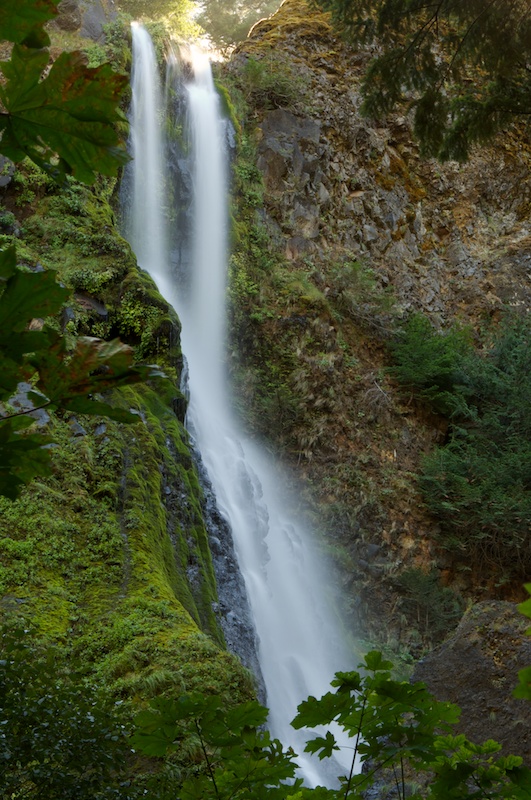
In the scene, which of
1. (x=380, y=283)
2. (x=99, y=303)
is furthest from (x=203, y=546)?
(x=380, y=283)

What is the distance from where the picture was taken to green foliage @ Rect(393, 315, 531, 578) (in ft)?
44.1

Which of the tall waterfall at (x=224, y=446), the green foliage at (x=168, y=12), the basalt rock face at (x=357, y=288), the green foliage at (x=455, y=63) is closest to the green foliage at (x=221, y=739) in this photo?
the tall waterfall at (x=224, y=446)

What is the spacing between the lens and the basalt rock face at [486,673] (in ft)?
14.5

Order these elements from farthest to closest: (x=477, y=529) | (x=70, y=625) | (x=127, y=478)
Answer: (x=477, y=529) → (x=127, y=478) → (x=70, y=625)

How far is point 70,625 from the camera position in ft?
15.2

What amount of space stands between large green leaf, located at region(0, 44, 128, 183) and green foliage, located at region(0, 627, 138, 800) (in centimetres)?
199

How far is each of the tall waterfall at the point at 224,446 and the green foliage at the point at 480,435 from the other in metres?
3.11

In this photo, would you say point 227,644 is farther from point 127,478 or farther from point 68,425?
point 68,425

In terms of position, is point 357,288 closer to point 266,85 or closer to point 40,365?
point 266,85

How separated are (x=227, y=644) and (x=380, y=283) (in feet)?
38.2

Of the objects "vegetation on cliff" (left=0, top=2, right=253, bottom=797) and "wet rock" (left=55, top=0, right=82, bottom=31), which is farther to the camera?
"wet rock" (left=55, top=0, right=82, bottom=31)

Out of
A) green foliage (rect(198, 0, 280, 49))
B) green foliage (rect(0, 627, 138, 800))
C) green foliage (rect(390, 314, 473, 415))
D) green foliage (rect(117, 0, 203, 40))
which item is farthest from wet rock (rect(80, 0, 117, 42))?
green foliage (rect(0, 627, 138, 800))

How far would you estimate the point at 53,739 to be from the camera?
2387 millimetres

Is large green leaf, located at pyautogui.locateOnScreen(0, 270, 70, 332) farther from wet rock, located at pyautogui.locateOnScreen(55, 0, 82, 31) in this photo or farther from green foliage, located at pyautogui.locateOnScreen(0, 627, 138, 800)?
wet rock, located at pyautogui.locateOnScreen(55, 0, 82, 31)
